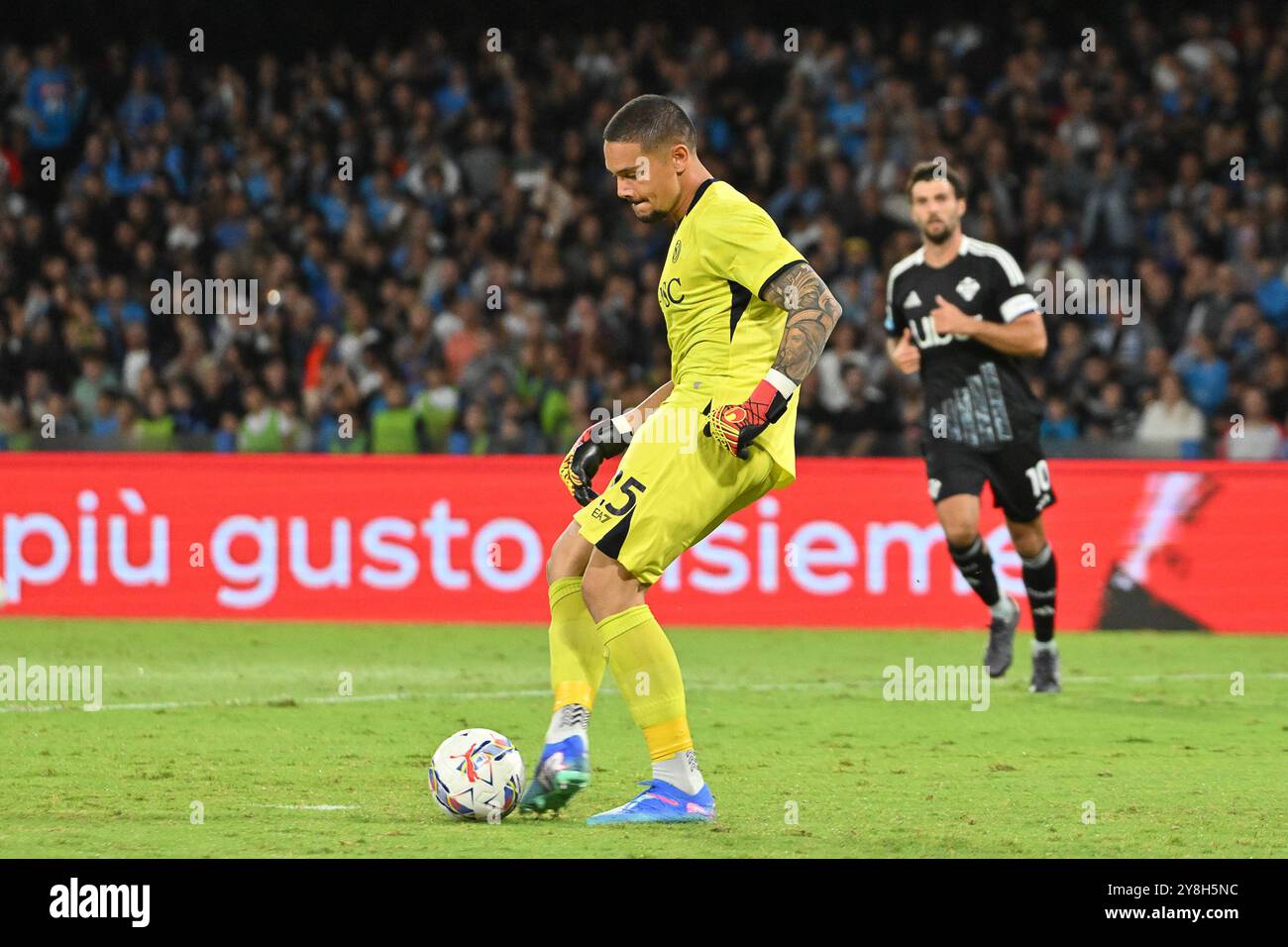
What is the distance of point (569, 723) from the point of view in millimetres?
6137

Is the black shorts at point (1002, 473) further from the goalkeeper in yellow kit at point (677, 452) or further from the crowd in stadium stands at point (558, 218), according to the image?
the goalkeeper in yellow kit at point (677, 452)

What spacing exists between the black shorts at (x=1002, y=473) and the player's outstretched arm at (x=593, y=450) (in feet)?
10.6

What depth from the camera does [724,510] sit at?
6109mm

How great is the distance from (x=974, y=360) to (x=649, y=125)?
13.2ft

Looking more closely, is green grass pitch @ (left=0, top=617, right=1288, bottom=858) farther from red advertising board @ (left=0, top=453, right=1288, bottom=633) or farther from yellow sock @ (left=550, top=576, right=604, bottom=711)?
yellow sock @ (left=550, top=576, right=604, bottom=711)

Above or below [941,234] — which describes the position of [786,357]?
below

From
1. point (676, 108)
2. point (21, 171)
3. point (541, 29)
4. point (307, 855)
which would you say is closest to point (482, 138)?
point (541, 29)

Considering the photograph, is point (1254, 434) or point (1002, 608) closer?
point (1002, 608)

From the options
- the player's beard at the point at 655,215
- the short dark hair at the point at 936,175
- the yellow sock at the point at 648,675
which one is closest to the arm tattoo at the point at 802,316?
the player's beard at the point at 655,215

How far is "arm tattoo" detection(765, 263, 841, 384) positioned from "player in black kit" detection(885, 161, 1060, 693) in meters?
3.68

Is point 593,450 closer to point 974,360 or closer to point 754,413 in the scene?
point 754,413

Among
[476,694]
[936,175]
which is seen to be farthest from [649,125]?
[476,694]

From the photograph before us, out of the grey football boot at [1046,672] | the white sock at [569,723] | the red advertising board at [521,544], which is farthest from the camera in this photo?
the red advertising board at [521,544]

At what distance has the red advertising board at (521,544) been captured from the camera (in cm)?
1243
